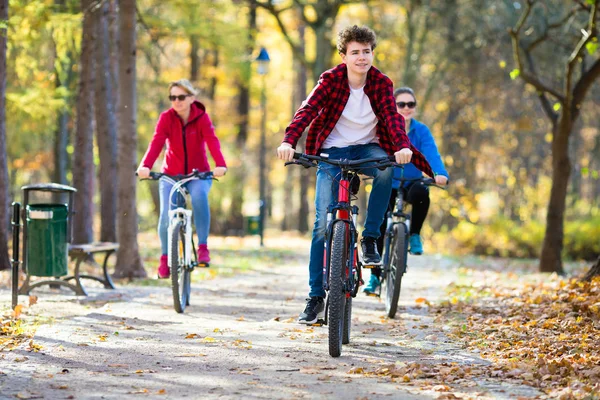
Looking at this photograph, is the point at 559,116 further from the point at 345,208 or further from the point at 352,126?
the point at 345,208

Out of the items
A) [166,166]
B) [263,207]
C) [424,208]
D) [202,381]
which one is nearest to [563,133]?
[424,208]

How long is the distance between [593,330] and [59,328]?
421 centimetres

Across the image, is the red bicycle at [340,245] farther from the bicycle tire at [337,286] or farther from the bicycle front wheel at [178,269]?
the bicycle front wheel at [178,269]

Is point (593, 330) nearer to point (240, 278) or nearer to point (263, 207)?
point (240, 278)

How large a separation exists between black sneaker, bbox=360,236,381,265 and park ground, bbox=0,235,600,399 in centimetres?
63

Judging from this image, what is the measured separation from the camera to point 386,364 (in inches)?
240

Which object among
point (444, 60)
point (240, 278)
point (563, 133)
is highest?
point (444, 60)

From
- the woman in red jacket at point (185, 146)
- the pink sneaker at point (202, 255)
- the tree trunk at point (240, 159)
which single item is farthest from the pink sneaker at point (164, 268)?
the tree trunk at point (240, 159)

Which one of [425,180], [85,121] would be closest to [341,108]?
[425,180]

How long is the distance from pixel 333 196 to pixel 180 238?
295cm

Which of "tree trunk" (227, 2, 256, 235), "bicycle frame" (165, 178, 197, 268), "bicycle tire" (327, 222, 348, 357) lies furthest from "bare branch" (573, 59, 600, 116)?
"tree trunk" (227, 2, 256, 235)

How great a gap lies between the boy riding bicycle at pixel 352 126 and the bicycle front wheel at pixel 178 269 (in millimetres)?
2453

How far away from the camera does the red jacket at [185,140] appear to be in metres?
9.41

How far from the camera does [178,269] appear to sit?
8.95 m
